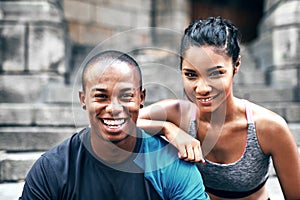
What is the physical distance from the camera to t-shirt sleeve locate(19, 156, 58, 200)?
1839mm

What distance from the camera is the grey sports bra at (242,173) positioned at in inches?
87.9

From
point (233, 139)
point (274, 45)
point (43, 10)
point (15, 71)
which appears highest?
point (43, 10)

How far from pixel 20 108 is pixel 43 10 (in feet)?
4.86

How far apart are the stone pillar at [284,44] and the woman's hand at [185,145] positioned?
3644 mm

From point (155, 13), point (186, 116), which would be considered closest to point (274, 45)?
point (155, 13)

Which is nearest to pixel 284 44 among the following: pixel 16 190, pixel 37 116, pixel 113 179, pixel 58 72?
pixel 58 72

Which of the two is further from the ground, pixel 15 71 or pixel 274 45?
pixel 274 45

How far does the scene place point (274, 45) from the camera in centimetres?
557

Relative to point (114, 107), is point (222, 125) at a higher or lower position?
lower

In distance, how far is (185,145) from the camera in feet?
6.40

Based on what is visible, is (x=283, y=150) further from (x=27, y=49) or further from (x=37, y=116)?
(x=27, y=49)

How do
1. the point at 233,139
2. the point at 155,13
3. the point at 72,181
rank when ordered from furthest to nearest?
the point at 155,13, the point at 233,139, the point at 72,181

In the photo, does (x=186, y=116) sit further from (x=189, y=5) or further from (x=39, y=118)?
(x=189, y=5)

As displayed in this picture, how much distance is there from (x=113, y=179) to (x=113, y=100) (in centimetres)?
36
